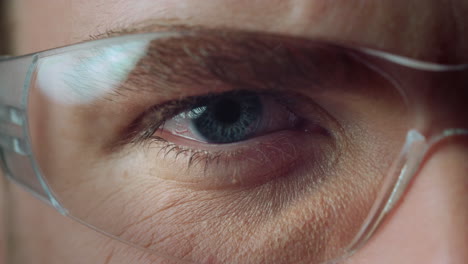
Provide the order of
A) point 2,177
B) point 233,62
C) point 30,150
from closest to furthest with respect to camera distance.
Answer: point 233,62 < point 30,150 < point 2,177

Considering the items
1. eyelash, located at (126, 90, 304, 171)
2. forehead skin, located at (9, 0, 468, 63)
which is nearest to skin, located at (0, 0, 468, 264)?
forehead skin, located at (9, 0, 468, 63)

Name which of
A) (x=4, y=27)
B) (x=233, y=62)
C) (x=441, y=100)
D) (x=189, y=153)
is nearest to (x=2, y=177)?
(x=4, y=27)

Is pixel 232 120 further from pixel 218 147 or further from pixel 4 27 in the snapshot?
pixel 4 27

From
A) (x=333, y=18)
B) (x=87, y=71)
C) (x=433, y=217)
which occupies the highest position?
(x=333, y=18)

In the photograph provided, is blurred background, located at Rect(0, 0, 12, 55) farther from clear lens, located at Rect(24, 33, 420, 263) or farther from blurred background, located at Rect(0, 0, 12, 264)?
clear lens, located at Rect(24, 33, 420, 263)

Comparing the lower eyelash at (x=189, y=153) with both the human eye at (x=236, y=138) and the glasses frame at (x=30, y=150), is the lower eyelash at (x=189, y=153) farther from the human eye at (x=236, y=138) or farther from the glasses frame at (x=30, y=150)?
the glasses frame at (x=30, y=150)
